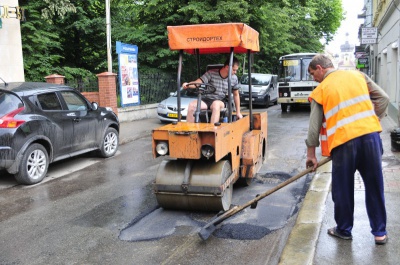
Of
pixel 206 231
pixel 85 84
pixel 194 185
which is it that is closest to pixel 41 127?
pixel 194 185

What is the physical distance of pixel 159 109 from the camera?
1536 centimetres

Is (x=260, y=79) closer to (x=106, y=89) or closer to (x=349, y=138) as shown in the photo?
(x=106, y=89)

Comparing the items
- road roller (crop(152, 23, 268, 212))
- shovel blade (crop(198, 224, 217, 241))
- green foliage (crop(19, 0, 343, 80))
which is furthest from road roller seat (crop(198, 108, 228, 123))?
green foliage (crop(19, 0, 343, 80))

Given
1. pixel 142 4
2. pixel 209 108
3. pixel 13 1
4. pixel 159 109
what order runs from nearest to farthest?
pixel 209 108, pixel 13 1, pixel 159 109, pixel 142 4

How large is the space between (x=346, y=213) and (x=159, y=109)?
38.4 ft

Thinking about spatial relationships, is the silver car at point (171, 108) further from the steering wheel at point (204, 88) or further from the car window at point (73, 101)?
the steering wheel at point (204, 88)

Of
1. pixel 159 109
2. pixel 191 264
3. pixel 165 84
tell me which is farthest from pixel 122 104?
pixel 191 264

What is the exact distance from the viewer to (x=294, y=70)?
1981 centimetres

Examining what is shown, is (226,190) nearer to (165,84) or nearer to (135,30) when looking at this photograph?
(165,84)

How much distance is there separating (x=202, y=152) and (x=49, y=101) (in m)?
4.00

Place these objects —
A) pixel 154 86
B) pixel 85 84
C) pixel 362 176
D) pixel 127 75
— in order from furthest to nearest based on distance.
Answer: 1. pixel 154 86
2. pixel 127 75
3. pixel 85 84
4. pixel 362 176

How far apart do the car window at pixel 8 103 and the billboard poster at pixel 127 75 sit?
839cm

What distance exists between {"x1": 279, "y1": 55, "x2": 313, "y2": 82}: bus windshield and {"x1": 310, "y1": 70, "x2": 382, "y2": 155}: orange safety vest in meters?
15.9

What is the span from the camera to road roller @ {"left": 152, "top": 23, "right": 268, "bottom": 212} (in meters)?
5.06
